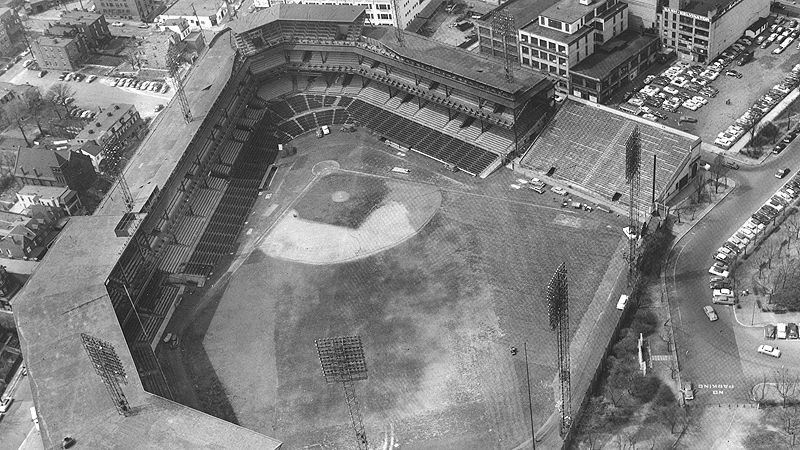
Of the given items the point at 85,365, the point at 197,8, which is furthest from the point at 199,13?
the point at 85,365

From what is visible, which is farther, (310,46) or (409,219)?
(310,46)

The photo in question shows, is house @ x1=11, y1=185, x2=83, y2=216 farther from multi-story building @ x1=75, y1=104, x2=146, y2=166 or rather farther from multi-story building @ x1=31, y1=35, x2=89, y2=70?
multi-story building @ x1=31, y1=35, x2=89, y2=70

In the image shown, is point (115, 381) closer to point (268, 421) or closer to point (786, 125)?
point (268, 421)

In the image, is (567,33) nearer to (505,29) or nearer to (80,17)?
(505,29)

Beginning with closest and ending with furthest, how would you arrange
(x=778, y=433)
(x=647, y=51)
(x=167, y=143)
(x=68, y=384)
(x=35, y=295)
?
(x=778, y=433) < (x=68, y=384) < (x=35, y=295) < (x=167, y=143) < (x=647, y=51)

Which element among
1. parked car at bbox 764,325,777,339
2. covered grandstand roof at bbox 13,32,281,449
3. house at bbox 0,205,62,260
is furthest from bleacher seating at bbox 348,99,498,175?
house at bbox 0,205,62,260

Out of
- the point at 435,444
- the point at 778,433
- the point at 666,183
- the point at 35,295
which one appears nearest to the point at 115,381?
the point at 35,295

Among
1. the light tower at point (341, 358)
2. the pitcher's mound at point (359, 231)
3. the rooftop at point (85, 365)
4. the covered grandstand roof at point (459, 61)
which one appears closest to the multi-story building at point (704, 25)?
the covered grandstand roof at point (459, 61)
